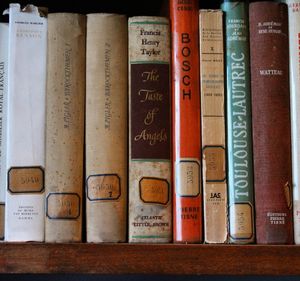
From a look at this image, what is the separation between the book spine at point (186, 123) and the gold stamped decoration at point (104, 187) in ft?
0.21

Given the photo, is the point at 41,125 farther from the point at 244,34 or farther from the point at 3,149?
the point at 244,34

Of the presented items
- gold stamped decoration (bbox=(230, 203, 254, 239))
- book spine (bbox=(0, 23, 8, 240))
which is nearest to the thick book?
gold stamped decoration (bbox=(230, 203, 254, 239))

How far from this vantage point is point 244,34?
0.69 metres

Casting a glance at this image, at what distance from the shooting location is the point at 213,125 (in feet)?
2.22

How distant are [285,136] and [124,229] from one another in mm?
207

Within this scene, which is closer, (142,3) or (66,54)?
(66,54)

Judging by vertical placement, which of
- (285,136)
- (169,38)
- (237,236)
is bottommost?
(237,236)

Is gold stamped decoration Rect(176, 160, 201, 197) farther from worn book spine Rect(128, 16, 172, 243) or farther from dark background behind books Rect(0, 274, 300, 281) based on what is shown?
dark background behind books Rect(0, 274, 300, 281)

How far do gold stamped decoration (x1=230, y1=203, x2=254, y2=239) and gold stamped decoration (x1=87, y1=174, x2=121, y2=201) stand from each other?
0.13 m

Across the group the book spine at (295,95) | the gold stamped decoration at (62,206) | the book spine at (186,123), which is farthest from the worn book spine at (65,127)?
the book spine at (295,95)

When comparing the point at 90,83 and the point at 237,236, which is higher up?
the point at 90,83

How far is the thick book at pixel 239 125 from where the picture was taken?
0.66 m

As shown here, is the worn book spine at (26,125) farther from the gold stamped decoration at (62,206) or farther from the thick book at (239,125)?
the thick book at (239,125)

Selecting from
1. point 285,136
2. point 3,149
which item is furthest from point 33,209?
point 285,136
